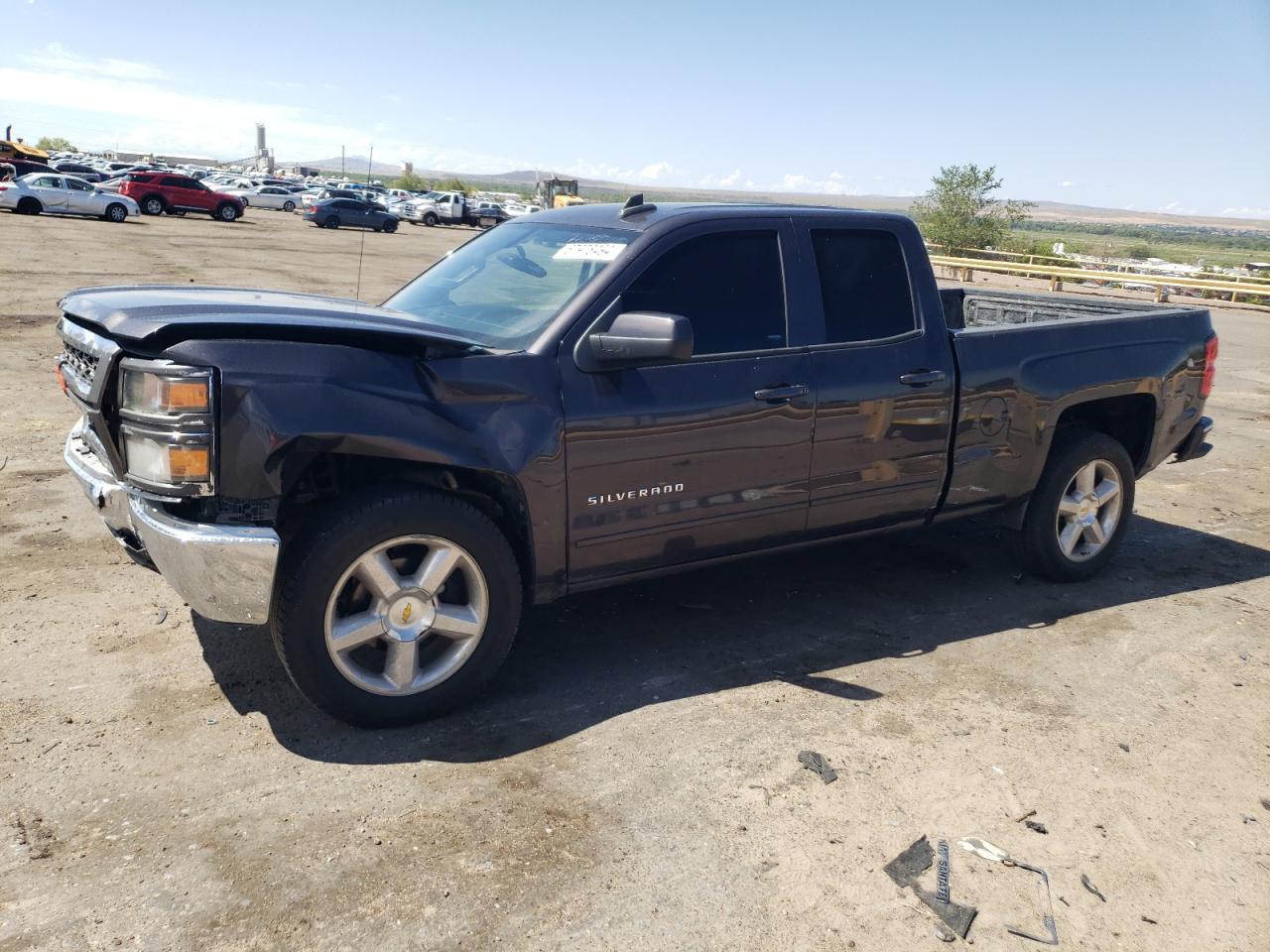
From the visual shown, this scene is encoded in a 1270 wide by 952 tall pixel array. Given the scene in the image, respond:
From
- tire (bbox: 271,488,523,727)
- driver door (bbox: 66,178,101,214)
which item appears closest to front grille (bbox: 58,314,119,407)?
tire (bbox: 271,488,523,727)

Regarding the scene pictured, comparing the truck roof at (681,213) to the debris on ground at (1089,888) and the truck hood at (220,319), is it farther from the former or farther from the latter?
the debris on ground at (1089,888)

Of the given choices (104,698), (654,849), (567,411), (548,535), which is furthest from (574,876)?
(104,698)

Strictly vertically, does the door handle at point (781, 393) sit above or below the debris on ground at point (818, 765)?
above

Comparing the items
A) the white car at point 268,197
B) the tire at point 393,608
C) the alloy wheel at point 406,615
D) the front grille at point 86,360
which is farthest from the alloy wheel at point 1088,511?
the white car at point 268,197

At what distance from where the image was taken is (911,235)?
4883 millimetres

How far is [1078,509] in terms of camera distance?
5449 mm

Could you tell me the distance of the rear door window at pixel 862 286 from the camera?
4512 mm

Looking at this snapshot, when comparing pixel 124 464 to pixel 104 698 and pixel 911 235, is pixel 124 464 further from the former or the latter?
pixel 911 235

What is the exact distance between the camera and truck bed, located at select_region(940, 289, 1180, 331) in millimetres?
6113

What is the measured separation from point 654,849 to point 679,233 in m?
2.39

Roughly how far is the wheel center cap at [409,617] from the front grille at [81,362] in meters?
1.27

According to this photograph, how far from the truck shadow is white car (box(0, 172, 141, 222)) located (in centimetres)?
3609

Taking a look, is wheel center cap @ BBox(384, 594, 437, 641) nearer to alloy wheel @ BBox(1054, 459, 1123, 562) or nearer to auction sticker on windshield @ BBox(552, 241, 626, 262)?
auction sticker on windshield @ BBox(552, 241, 626, 262)

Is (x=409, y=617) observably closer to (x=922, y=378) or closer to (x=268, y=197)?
(x=922, y=378)
